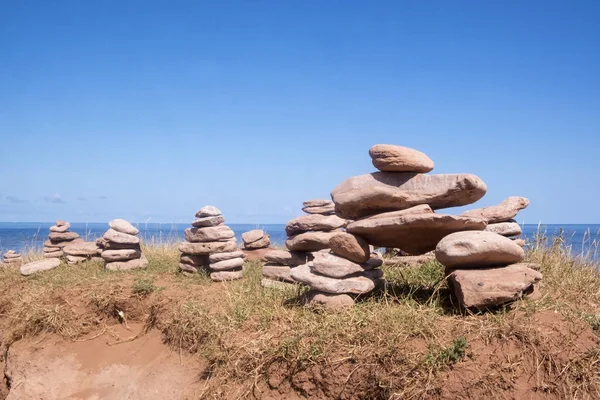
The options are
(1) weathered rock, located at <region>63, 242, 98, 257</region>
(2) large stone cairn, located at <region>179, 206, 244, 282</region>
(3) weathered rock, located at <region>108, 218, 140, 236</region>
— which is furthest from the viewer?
(1) weathered rock, located at <region>63, 242, 98, 257</region>

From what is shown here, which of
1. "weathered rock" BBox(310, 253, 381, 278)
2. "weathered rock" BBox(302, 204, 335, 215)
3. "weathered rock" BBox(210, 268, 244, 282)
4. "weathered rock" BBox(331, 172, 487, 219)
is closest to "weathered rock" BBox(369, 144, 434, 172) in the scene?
"weathered rock" BBox(331, 172, 487, 219)

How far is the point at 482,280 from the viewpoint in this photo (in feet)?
19.4

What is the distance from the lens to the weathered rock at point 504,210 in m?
8.71

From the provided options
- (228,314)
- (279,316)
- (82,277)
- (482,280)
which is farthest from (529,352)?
(82,277)

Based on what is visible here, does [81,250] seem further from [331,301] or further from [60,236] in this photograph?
[331,301]

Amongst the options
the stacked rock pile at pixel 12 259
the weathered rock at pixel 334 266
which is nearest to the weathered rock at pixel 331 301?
the weathered rock at pixel 334 266

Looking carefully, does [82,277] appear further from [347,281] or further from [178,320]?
[347,281]

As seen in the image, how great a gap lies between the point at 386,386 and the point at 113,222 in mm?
8745

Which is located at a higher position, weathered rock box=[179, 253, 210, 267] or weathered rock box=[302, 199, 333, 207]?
weathered rock box=[302, 199, 333, 207]

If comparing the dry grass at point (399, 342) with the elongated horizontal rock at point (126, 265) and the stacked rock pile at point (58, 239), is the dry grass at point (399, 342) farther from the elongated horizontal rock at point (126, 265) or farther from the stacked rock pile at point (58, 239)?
the stacked rock pile at point (58, 239)

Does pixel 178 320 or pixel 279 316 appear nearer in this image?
pixel 279 316

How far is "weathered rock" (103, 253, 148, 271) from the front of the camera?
11227mm

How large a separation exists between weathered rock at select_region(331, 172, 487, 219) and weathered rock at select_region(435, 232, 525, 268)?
2.02 feet

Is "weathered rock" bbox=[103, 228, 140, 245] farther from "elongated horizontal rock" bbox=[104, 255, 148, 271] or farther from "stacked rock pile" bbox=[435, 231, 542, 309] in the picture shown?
"stacked rock pile" bbox=[435, 231, 542, 309]
